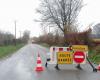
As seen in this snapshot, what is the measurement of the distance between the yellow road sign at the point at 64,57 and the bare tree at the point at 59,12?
5056 centimetres

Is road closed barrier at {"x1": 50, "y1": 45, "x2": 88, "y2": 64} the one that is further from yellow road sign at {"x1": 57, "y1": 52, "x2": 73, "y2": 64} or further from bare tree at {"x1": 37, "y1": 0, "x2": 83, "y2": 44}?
bare tree at {"x1": 37, "y1": 0, "x2": 83, "y2": 44}

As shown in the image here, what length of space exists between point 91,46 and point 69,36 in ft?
13.8

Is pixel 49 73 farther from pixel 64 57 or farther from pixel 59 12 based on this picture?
pixel 59 12

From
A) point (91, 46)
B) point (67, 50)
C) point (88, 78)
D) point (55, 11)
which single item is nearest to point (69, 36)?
point (91, 46)

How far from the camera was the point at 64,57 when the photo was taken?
18.4m

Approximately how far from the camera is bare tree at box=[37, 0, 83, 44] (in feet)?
228

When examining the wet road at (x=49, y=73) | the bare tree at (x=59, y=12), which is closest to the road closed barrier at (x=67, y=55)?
the wet road at (x=49, y=73)

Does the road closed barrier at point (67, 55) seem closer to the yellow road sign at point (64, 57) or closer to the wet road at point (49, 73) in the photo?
the yellow road sign at point (64, 57)

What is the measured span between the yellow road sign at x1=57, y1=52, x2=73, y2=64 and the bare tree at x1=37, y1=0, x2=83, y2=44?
1990 inches

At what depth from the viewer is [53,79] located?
1397cm

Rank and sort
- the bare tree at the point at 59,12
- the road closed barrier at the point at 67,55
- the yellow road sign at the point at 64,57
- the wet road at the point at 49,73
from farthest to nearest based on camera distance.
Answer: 1. the bare tree at the point at 59,12
2. the yellow road sign at the point at 64,57
3. the road closed barrier at the point at 67,55
4. the wet road at the point at 49,73

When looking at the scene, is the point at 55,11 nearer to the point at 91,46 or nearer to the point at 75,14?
the point at 75,14

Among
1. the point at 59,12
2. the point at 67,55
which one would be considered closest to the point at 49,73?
the point at 67,55

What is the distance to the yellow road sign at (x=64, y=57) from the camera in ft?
59.7
